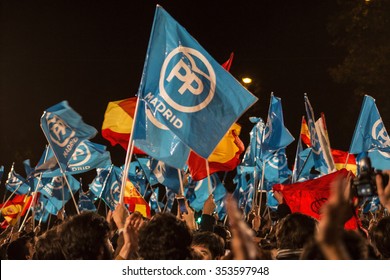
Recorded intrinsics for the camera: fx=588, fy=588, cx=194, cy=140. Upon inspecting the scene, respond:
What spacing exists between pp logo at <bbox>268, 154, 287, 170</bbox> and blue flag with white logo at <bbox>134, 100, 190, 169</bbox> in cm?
891

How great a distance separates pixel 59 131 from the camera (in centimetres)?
1069

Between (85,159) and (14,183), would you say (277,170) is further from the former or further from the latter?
(14,183)

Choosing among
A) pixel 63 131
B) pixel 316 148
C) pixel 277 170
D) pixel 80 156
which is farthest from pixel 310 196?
pixel 277 170

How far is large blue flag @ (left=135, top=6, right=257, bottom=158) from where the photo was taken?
6711mm

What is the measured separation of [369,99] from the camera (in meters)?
11.5

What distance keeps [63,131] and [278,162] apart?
711 centimetres

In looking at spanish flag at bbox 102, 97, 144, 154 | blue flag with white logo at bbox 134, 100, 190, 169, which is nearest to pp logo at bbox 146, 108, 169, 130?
blue flag with white logo at bbox 134, 100, 190, 169

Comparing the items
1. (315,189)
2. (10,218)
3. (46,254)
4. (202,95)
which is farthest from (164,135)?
(10,218)

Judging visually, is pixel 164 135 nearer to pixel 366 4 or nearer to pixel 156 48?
pixel 156 48

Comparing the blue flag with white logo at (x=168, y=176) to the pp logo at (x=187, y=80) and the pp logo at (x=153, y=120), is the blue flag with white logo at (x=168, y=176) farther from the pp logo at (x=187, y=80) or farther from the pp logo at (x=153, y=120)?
the pp logo at (x=187, y=80)

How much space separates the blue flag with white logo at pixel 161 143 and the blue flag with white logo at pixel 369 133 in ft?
17.5

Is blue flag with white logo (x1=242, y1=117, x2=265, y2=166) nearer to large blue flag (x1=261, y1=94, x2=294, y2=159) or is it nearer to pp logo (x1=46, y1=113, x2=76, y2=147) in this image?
large blue flag (x1=261, y1=94, x2=294, y2=159)

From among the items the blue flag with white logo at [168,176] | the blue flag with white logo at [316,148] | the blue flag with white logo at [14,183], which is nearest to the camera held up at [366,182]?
the blue flag with white logo at [168,176]

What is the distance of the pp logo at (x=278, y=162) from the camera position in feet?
52.4
